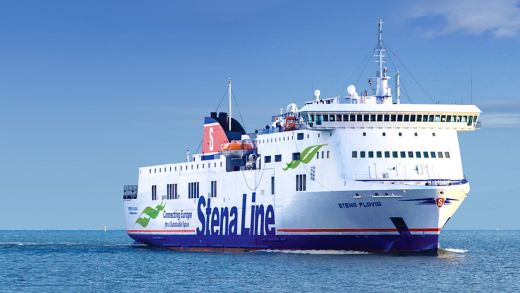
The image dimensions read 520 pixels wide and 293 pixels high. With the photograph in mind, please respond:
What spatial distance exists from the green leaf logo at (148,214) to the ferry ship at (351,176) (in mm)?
11238

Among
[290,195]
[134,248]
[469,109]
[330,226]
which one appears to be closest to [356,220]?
[330,226]

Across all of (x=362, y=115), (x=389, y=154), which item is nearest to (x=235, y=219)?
(x=362, y=115)

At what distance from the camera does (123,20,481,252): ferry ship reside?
167 feet

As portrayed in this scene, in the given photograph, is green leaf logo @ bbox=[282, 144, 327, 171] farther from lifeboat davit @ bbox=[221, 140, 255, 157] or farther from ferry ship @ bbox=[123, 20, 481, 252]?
lifeboat davit @ bbox=[221, 140, 255, 157]

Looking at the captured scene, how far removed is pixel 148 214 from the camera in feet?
243

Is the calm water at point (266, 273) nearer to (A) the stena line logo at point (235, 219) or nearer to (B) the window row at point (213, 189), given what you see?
(A) the stena line logo at point (235, 219)

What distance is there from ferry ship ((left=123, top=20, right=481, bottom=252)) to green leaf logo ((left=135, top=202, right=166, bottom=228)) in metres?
11.2

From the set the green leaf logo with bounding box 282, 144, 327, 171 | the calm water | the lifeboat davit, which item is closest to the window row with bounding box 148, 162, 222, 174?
the lifeboat davit

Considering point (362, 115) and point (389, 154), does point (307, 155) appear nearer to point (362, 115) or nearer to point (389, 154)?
point (362, 115)

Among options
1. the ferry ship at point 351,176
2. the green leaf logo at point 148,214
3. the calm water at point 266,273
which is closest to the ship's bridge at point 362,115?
the ferry ship at point 351,176

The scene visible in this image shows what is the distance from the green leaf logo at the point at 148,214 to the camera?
72.6 metres

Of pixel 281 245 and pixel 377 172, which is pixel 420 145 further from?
pixel 281 245

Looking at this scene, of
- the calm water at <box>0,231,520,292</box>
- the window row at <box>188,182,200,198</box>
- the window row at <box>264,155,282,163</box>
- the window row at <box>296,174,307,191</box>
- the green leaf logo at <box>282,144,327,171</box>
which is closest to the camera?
the calm water at <box>0,231,520,292</box>

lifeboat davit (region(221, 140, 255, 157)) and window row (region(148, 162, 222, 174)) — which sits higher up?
lifeboat davit (region(221, 140, 255, 157))
